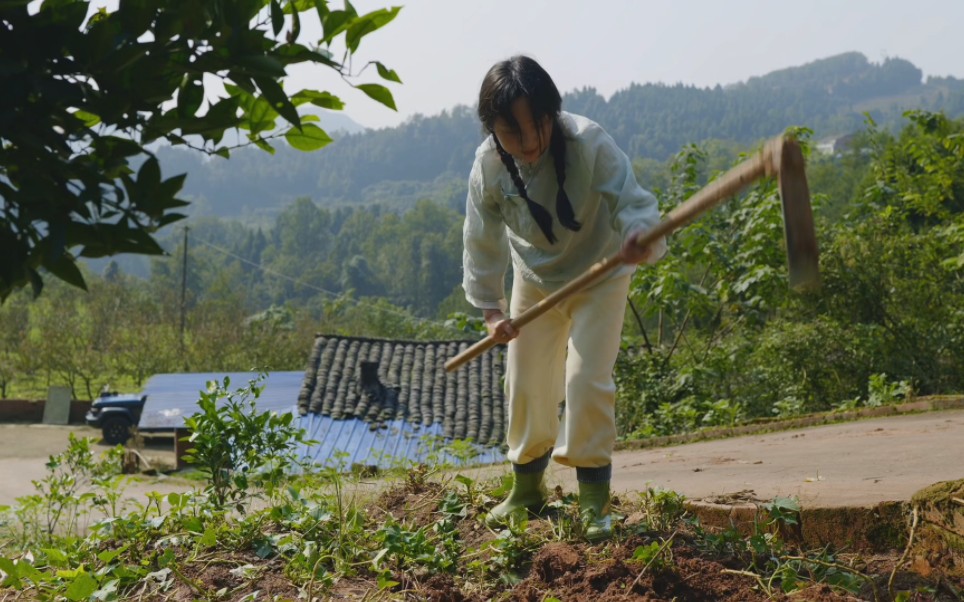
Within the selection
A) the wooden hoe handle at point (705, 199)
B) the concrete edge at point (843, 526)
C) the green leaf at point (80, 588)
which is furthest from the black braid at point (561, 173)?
the green leaf at point (80, 588)

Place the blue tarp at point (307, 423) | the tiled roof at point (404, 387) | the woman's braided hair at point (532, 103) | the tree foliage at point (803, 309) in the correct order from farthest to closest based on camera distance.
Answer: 1. the tiled roof at point (404, 387)
2. the blue tarp at point (307, 423)
3. the tree foliage at point (803, 309)
4. the woman's braided hair at point (532, 103)

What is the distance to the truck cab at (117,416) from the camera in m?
24.6

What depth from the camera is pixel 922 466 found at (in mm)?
4211

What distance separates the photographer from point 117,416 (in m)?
24.6

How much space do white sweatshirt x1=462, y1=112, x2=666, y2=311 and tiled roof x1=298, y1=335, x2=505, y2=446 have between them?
1363cm

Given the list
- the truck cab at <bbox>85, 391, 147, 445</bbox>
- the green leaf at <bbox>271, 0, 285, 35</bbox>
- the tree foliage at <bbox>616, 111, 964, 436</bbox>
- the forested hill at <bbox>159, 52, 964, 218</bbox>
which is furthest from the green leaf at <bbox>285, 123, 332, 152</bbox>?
the forested hill at <bbox>159, 52, 964, 218</bbox>

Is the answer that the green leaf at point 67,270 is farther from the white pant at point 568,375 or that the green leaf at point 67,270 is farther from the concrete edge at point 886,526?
the concrete edge at point 886,526

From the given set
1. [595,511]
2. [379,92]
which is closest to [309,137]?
[379,92]

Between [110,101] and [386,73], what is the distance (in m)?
0.58

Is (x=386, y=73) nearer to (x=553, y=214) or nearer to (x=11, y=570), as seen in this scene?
(x=553, y=214)

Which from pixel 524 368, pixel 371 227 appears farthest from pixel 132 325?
pixel 371 227

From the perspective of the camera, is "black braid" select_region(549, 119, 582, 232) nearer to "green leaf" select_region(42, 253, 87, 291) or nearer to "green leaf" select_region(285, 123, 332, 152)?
"green leaf" select_region(285, 123, 332, 152)

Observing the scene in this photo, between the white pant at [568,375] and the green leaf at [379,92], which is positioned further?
the white pant at [568,375]

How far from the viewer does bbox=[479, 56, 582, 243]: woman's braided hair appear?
134 inches
